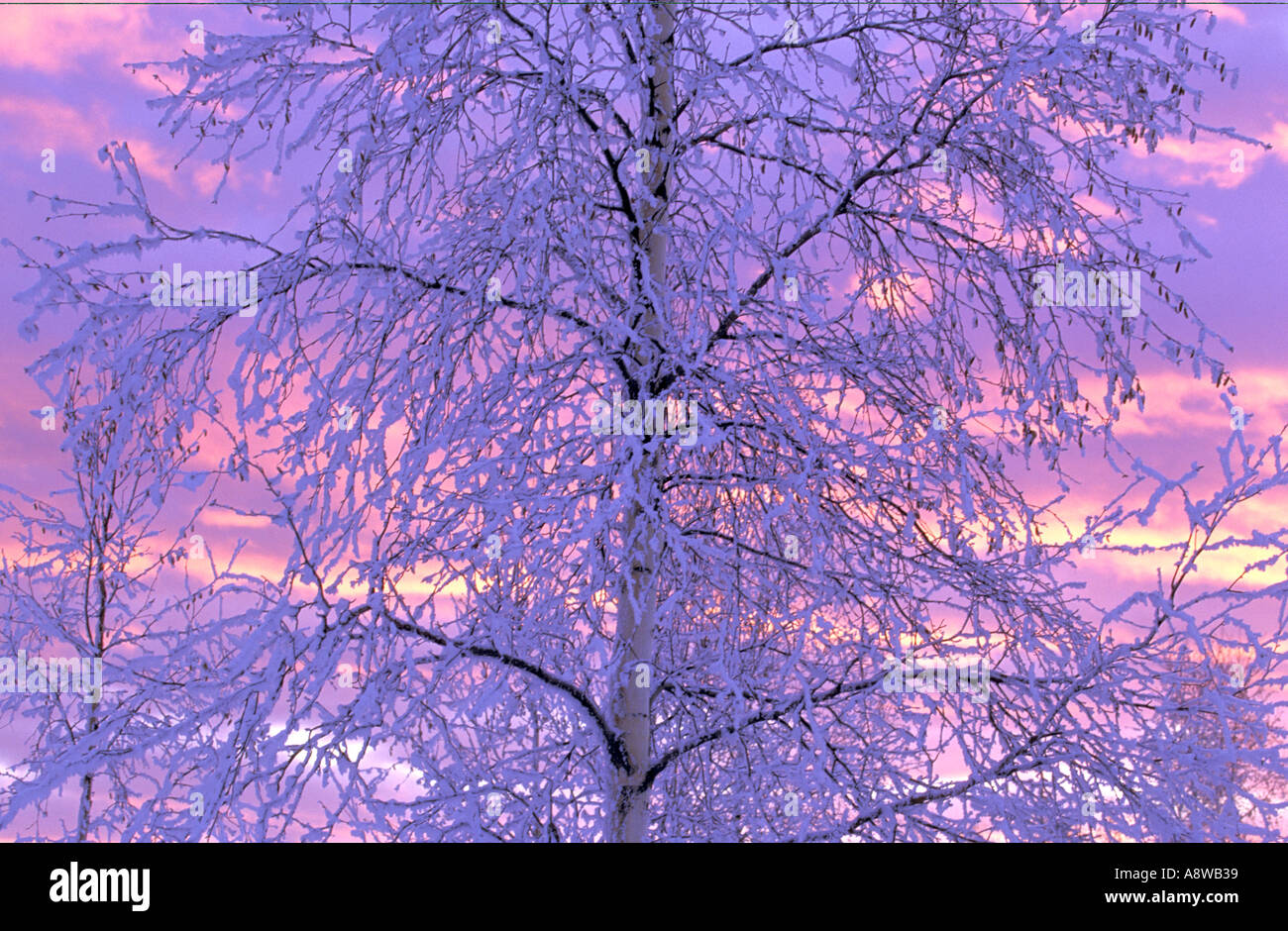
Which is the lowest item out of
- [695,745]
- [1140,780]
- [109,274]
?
[1140,780]

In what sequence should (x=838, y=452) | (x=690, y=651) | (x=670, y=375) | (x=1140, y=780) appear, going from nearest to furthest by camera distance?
(x=1140, y=780) → (x=838, y=452) → (x=670, y=375) → (x=690, y=651)

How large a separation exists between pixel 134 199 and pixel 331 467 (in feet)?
5.11

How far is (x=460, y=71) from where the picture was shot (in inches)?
183

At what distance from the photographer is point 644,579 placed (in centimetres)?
452

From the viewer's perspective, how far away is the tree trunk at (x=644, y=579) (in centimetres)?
445

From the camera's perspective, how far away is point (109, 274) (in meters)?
4.67

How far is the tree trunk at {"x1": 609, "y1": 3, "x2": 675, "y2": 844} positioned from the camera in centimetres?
445

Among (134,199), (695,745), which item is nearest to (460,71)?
(134,199)

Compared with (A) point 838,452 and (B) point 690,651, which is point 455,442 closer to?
(A) point 838,452

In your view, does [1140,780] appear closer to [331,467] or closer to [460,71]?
[331,467]
